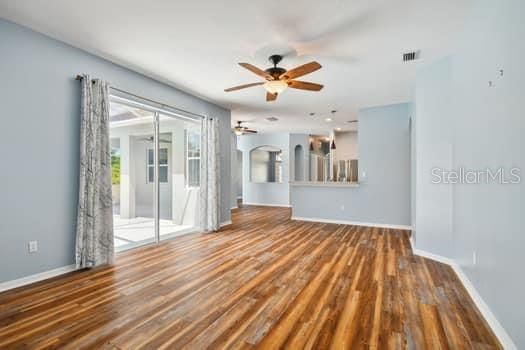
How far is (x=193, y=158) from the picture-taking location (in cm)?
545

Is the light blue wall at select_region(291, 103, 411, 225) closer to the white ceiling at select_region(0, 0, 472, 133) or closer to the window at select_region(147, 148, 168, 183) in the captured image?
the white ceiling at select_region(0, 0, 472, 133)

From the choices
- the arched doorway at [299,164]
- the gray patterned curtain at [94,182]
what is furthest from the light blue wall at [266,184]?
the gray patterned curtain at [94,182]

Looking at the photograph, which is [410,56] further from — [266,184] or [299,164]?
[266,184]

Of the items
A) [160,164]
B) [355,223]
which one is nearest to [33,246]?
[160,164]

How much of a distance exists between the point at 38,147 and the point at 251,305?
2.93 metres

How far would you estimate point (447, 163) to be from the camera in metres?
3.37

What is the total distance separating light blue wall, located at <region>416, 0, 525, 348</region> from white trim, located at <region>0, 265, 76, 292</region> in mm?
4254

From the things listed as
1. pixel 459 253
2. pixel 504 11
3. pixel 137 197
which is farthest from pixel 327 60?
pixel 137 197

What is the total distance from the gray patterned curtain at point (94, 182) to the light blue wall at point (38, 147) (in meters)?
0.13

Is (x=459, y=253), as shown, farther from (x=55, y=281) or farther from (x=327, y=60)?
(x=55, y=281)

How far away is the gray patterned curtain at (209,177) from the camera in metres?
5.20

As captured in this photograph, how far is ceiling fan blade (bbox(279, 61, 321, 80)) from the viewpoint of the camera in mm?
2677

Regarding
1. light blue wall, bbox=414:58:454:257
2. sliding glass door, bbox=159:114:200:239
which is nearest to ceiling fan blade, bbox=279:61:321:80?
light blue wall, bbox=414:58:454:257

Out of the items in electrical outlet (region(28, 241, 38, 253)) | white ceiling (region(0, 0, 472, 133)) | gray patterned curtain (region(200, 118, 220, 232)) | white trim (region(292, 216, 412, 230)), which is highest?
white ceiling (region(0, 0, 472, 133))
